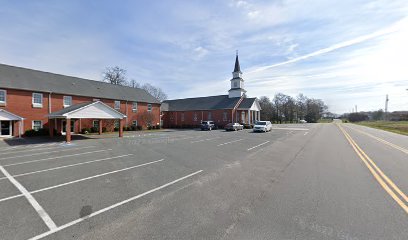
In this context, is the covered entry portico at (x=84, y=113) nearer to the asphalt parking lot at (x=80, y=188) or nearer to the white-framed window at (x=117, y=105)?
the asphalt parking lot at (x=80, y=188)

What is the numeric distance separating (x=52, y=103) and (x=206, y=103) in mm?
30199

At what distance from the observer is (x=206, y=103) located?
48969 mm

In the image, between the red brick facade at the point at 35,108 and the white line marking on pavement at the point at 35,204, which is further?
the red brick facade at the point at 35,108

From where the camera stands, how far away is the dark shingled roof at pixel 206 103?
4547 centimetres

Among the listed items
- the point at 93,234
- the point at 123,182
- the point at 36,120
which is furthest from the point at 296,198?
the point at 36,120

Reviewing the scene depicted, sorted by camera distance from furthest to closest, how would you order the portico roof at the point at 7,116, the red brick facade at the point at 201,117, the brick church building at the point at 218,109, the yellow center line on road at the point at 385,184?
the brick church building at the point at 218,109
the red brick facade at the point at 201,117
the portico roof at the point at 7,116
the yellow center line on road at the point at 385,184

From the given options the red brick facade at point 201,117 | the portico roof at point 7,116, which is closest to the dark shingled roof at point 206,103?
the red brick facade at point 201,117

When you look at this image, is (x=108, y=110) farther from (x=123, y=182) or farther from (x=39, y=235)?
(x=39, y=235)

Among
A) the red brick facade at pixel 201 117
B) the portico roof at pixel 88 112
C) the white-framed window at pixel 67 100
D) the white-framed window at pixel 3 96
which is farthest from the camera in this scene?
→ the red brick facade at pixel 201 117

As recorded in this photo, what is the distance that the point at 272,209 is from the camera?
4551mm

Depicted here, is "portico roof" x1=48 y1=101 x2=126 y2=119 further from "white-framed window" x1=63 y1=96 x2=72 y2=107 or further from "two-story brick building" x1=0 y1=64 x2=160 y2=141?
"white-framed window" x1=63 y1=96 x2=72 y2=107

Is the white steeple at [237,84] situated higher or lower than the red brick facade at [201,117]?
higher

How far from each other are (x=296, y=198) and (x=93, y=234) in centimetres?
451

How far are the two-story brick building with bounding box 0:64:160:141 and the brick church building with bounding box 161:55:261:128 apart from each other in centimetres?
1656
